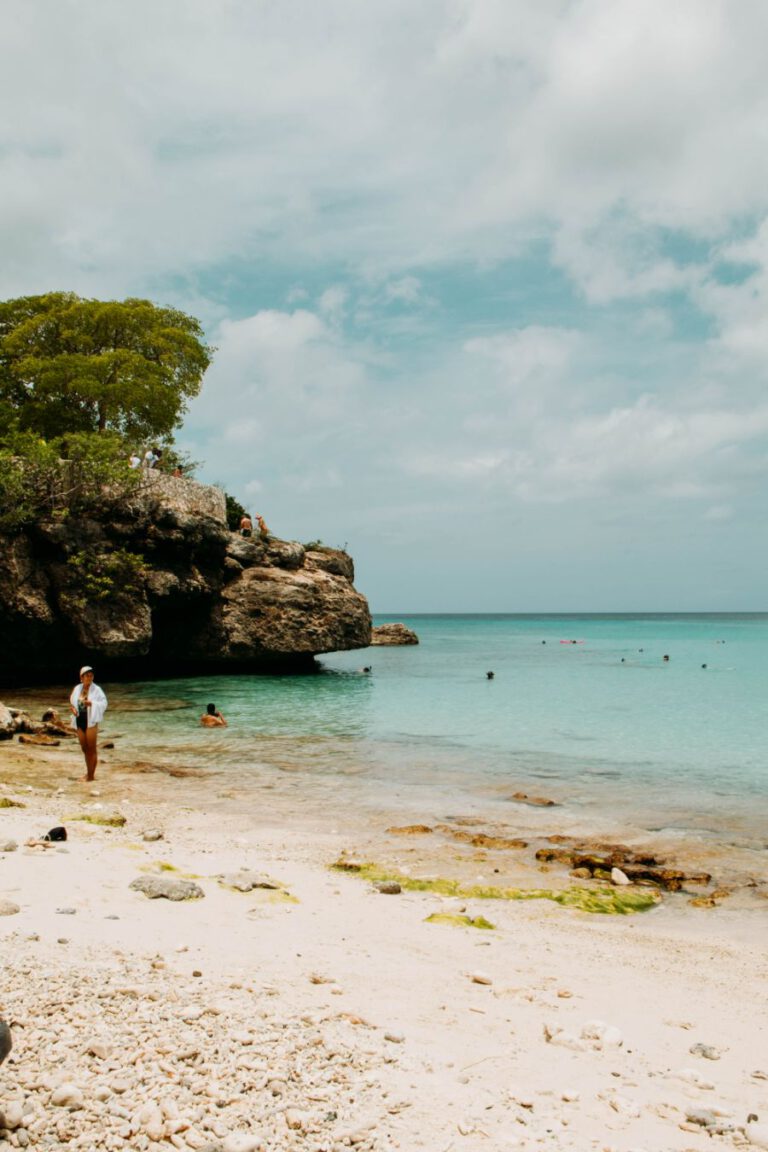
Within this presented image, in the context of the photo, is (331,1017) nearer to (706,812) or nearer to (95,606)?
(706,812)

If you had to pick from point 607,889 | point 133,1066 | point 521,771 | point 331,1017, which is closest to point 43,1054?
point 133,1066

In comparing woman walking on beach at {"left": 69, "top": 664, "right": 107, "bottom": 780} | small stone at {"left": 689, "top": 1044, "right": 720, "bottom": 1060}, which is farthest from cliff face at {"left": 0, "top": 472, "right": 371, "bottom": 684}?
small stone at {"left": 689, "top": 1044, "right": 720, "bottom": 1060}

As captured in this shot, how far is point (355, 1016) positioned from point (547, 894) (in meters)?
4.57

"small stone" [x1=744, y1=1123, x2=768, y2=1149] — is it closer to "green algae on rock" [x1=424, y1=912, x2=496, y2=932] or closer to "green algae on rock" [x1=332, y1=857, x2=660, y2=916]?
"green algae on rock" [x1=424, y1=912, x2=496, y2=932]

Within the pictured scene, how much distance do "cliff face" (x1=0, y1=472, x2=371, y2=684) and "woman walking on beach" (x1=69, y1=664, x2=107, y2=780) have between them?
1456 centimetres

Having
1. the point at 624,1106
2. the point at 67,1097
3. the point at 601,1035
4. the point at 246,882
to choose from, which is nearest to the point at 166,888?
the point at 246,882

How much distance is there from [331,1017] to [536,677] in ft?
122

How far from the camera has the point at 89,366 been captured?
103ft

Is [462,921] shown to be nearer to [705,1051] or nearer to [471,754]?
[705,1051]

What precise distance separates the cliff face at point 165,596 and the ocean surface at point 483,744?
2.11 metres

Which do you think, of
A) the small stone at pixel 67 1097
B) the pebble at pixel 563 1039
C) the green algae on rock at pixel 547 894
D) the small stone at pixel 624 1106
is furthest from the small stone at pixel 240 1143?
the green algae on rock at pixel 547 894

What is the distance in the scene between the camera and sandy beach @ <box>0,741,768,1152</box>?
318 cm

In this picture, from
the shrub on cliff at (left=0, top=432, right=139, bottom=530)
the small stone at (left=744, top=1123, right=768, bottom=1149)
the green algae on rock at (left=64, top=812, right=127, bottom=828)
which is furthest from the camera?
the shrub on cliff at (left=0, top=432, right=139, bottom=530)

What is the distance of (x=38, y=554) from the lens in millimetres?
27250
